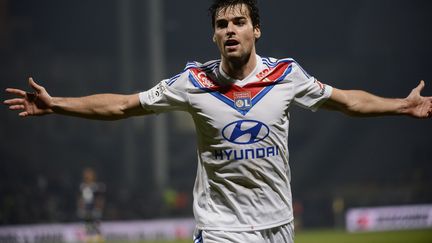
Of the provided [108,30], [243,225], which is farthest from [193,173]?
[243,225]

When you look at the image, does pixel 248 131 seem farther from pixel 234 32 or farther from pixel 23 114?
pixel 23 114

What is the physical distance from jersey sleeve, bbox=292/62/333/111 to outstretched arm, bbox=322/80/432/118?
0.27 ft

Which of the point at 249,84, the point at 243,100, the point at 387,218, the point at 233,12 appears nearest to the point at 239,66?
the point at 249,84

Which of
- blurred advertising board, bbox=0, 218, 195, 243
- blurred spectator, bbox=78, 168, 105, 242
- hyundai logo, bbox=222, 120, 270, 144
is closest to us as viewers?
hyundai logo, bbox=222, 120, 270, 144

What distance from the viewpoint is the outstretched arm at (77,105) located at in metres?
6.07

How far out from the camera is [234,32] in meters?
5.93

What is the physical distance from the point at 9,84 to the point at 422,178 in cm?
1822

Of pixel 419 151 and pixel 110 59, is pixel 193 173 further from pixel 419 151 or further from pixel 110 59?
pixel 419 151

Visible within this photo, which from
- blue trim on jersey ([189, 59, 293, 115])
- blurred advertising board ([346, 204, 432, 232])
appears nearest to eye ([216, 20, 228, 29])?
blue trim on jersey ([189, 59, 293, 115])

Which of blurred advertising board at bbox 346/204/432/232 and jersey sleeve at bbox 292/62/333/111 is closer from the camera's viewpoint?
jersey sleeve at bbox 292/62/333/111

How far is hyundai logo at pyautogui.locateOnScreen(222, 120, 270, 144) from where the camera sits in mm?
5906

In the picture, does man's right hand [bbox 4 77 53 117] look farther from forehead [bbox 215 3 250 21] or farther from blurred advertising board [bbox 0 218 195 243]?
blurred advertising board [bbox 0 218 195 243]

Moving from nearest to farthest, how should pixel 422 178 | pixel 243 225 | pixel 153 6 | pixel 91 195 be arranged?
pixel 243 225 < pixel 91 195 < pixel 422 178 < pixel 153 6

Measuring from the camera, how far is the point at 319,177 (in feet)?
137
